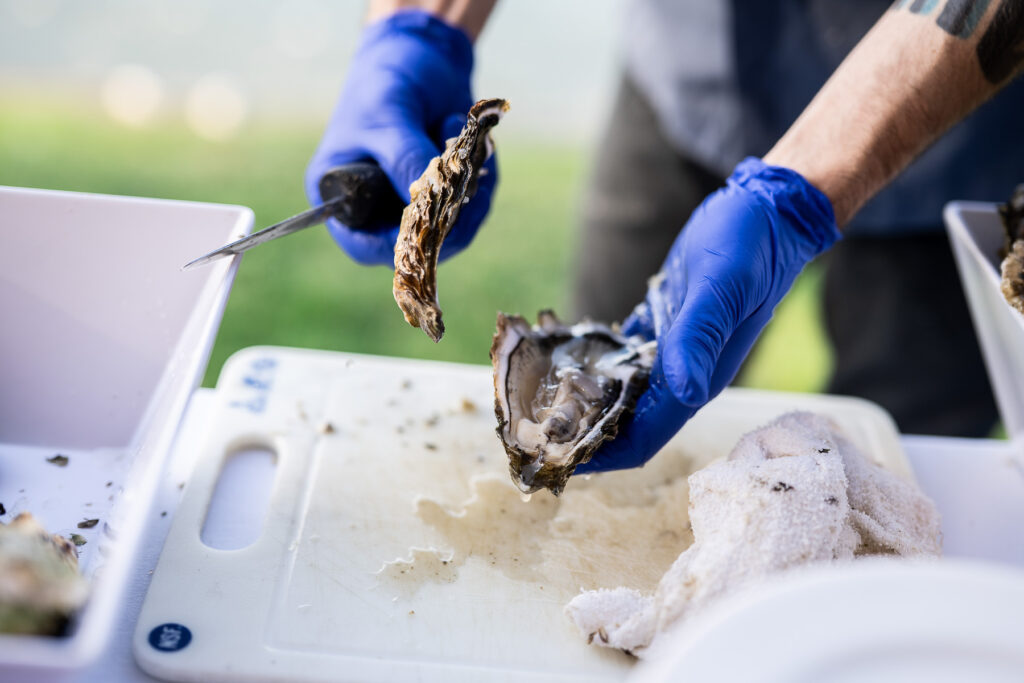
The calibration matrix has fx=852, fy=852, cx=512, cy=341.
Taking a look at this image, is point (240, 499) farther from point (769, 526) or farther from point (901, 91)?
point (901, 91)

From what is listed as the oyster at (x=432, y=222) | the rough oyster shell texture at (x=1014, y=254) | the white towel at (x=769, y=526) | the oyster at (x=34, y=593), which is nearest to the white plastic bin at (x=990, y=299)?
the rough oyster shell texture at (x=1014, y=254)

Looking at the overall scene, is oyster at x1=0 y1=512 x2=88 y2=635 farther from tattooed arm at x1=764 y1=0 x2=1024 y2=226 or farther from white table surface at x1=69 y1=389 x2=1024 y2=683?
tattooed arm at x1=764 y1=0 x2=1024 y2=226

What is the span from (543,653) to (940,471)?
1.23m

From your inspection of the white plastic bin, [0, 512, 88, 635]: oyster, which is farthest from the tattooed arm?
[0, 512, 88, 635]: oyster

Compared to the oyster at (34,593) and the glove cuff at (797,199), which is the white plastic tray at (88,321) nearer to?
the oyster at (34,593)

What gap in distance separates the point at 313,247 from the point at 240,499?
12.0 ft

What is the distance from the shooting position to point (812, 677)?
1.00 metres

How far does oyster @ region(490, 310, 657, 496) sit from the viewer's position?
1.70 m

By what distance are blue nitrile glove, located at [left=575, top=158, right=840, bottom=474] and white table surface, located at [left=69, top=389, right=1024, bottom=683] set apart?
2.04 ft

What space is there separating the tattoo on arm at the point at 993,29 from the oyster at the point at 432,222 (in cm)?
111

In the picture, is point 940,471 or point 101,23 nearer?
point 940,471

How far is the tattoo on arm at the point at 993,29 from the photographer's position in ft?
6.32

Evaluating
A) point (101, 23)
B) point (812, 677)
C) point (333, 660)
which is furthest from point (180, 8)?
point (812, 677)

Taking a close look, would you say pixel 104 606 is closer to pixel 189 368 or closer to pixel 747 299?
pixel 189 368
